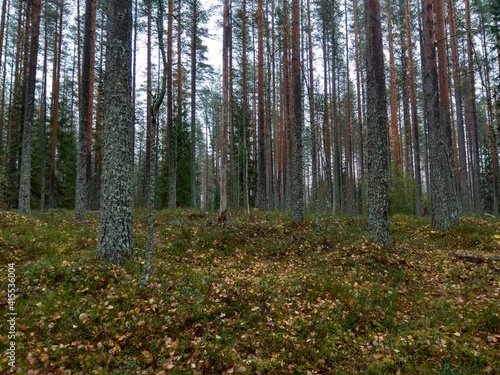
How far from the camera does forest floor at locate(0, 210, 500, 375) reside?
407cm

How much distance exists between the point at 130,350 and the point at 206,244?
15.9 ft

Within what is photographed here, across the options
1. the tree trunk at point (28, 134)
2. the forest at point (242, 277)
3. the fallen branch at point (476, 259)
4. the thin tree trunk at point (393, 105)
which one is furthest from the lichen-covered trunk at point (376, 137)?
the tree trunk at point (28, 134)

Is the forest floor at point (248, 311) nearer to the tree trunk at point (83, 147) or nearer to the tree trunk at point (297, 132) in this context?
the tree trunk at point (83, 147)

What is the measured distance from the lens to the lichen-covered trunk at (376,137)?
348 inches

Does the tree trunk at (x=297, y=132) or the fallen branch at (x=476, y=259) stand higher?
the tree trunk at (x=297, y=132)

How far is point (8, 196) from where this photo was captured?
19.1 meters

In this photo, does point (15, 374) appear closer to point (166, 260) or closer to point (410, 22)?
point (166, 260)

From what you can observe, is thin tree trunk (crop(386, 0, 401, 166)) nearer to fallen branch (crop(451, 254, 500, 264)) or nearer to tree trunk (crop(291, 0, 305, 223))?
tree trunk (crop(291, 0, 305, 223))

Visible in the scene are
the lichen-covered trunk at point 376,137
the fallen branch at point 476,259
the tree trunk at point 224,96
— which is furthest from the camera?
the tree trunk at point 224,96

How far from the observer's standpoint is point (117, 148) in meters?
6.72

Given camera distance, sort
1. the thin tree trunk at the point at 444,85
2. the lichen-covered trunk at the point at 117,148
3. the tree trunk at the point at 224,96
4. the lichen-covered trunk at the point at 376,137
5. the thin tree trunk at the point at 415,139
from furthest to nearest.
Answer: the thin tree trunk at the point at 415,139, the thin tree trunk at the point at 444,85, the tree trunk at the point at 224,96, the lichen-covered trunk at the point at 376,137, the lichen-covered trunk at the point at 117,148

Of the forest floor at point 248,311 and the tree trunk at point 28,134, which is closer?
the forest floor at point 248,311

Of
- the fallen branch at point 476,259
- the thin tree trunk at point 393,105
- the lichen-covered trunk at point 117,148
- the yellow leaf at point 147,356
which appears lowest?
the yellow leaf at point 147,356

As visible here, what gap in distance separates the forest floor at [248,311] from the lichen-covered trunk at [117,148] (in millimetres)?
507
